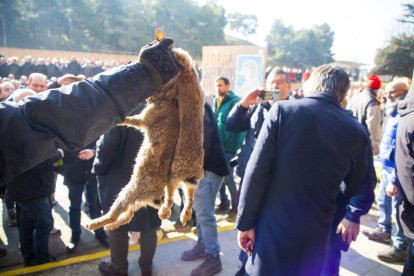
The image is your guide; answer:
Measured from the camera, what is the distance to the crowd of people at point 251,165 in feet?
3.34

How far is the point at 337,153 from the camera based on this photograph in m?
2.04

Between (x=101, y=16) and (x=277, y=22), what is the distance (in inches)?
1688

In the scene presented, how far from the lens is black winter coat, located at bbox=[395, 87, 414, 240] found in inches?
100

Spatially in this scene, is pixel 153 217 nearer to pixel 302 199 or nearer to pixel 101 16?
pixel 302 199

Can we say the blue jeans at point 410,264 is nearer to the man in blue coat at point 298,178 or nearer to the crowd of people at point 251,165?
the crowd of people at point 251,165

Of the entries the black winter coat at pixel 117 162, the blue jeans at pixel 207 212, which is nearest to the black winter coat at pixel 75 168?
the black winter coat at pixel 117 162

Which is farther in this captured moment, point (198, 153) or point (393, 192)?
point (393, 192)

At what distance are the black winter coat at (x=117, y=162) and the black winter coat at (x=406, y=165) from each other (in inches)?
96.1

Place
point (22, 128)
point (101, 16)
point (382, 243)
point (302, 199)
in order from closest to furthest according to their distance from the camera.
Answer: point (22, 128) < point (302, 199) < point (382, 243) < point (101, 16)

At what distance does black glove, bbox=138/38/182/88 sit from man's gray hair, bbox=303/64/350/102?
4.86 ft

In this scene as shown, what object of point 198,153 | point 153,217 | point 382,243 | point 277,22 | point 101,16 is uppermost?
point 277,22

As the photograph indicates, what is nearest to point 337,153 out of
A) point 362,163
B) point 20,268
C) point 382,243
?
point 362,163

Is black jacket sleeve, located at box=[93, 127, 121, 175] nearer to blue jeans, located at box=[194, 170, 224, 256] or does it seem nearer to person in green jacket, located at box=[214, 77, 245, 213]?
blue jeans, located at box=[194, 170, 224, 256]

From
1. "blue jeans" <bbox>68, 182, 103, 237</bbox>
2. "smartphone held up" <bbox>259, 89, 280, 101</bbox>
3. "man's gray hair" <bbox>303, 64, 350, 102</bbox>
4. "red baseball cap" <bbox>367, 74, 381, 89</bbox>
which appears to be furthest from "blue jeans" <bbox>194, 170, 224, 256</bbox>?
"red baseball cap" <bbox>367, 74, 381, 89</bbox>
